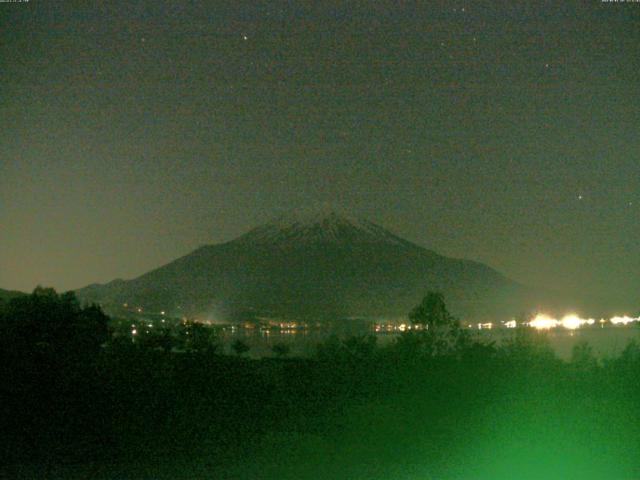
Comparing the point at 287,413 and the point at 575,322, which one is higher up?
the point at 575,322

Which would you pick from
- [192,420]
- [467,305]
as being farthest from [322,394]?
[467,305]

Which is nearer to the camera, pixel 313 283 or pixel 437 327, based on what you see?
pixel 437 327

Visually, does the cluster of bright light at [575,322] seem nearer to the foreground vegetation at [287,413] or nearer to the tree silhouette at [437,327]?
the tree silhouette at [437,327]

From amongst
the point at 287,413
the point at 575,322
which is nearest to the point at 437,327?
the point at 287,413

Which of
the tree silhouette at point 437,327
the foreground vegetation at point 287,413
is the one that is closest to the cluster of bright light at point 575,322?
the tree silhouette at point 437,327

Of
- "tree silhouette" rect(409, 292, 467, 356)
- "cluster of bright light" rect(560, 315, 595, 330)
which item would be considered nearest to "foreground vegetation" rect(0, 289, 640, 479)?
"tree silhouette" rect(409, 292, 467, 356)

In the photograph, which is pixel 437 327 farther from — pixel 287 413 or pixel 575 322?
pixel 575 322

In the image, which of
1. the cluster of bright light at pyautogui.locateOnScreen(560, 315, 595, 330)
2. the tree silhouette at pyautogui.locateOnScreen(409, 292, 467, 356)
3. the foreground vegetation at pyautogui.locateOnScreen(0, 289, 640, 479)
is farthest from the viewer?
the cluster of bright light at pyautogui.locateOnScreen(560, 315, 595, 330)

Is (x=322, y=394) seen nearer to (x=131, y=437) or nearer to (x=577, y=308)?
(x=131, y=437)

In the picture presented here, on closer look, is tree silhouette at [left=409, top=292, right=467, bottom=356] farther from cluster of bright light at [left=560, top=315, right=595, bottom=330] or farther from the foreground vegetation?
cluster of bright light at [left=560, top=315, right=595, bottom=330]
